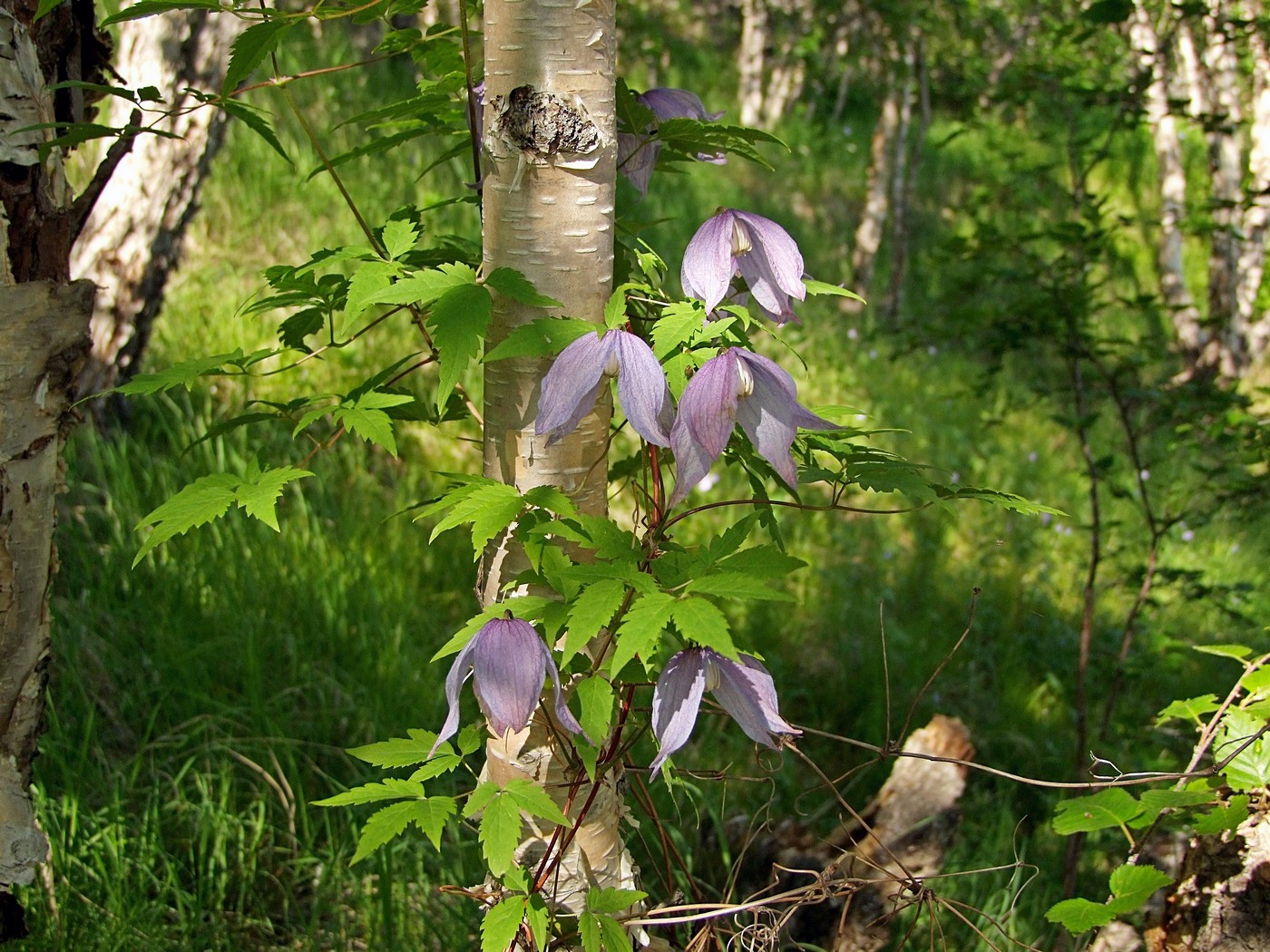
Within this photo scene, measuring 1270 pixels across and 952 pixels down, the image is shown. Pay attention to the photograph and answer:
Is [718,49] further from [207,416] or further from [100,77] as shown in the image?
[100,77]

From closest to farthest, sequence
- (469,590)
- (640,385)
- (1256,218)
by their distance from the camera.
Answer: (640,385) → (469,590) → (1256,218)

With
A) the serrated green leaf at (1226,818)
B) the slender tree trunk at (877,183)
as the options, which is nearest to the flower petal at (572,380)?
the serrated green leaf at (1226,818)

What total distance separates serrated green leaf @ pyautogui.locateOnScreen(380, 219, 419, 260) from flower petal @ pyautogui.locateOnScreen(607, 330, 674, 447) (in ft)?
0.94

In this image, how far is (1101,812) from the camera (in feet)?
4.25

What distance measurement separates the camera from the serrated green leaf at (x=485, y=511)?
986 millimetres

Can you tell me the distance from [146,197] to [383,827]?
2452 millimetres

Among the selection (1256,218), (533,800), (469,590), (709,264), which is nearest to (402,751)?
(533,800)

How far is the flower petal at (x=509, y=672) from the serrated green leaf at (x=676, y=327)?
0.31 meters

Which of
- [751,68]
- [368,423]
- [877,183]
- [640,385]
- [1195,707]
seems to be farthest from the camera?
[751,68]

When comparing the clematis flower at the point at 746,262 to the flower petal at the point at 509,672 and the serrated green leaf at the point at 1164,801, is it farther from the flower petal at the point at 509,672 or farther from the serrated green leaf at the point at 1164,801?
the serrated green leaf at the point at 1164,801

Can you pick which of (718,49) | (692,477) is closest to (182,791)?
(692,477)

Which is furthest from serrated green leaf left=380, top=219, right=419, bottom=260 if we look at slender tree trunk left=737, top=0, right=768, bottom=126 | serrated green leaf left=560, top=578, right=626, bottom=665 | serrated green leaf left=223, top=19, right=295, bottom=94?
slender tree trunk left=737, top=0, right=768, bottom=126

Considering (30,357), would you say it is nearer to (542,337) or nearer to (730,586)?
(542,337)

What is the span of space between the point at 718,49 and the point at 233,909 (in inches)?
425
